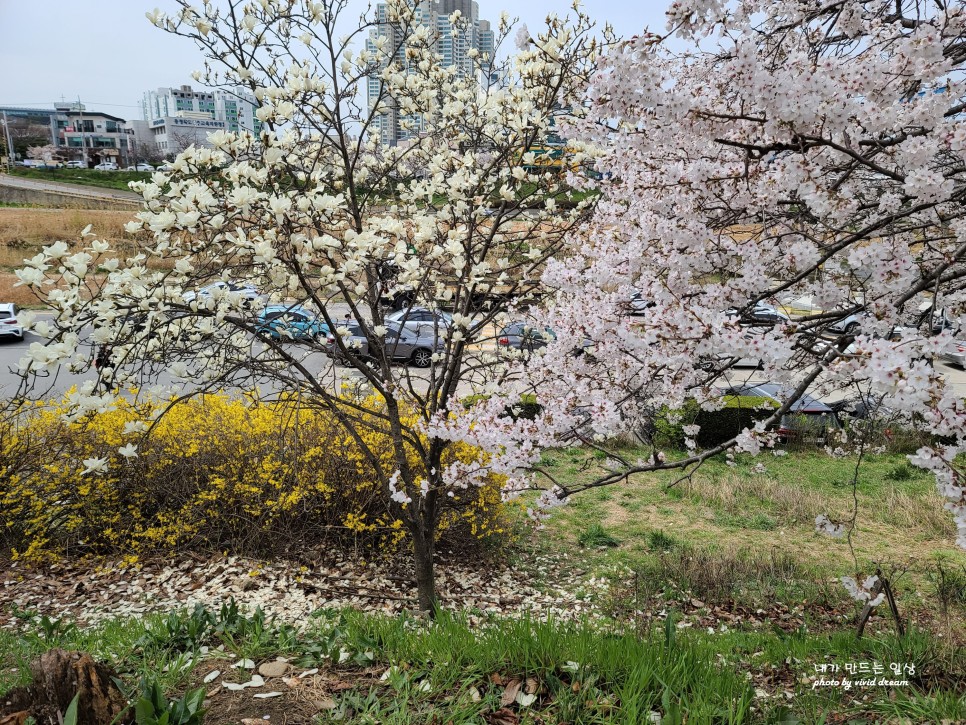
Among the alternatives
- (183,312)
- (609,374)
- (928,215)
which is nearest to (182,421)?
(183,312)

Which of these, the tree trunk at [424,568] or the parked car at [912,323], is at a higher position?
the parked car at [912,323]

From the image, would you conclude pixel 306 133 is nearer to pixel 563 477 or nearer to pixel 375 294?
pixel 375 294

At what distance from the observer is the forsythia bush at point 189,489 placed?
5.74 meters

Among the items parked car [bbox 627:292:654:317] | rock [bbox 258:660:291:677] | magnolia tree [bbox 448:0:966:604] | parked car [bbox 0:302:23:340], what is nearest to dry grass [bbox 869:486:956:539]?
magnolia tree [bbox 448:0:966:604]

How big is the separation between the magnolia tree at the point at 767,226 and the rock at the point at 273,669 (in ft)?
5.23

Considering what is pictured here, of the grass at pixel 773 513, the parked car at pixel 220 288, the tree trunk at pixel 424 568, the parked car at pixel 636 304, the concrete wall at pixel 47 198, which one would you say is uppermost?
the concrete wall at pixel 47 198

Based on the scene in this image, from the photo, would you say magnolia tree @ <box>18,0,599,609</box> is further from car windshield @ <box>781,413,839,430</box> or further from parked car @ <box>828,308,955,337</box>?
car windshield @ <box>781,413,839,430</box>

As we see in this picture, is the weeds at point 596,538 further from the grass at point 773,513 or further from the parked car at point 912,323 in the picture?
the parked car at point 912,323

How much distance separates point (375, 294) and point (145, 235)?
170 cm

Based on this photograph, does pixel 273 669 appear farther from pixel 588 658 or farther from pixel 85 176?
pixel 85 176

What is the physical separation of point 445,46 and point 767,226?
164 inches

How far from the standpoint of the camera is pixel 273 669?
A: 9.10ft

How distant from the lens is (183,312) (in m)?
3.80

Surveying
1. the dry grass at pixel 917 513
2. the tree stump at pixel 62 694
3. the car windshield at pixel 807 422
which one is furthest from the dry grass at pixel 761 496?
the tree stump at pixel 62 694
